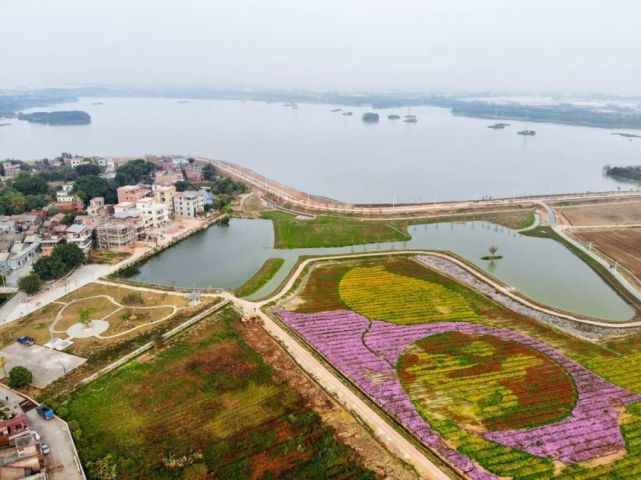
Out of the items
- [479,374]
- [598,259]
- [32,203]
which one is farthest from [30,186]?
[598,259]

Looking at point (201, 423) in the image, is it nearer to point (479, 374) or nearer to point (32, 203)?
point (479, 374)

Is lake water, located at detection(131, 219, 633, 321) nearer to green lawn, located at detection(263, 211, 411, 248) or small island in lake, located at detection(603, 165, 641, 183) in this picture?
green lawn, located at detection(263, 211, 411, 248)

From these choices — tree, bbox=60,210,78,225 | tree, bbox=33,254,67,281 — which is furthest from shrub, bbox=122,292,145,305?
tree, bbox=60,210,78,225

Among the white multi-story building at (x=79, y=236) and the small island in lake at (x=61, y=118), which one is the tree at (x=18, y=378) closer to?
the white multi-story building at (x=79, y=236)

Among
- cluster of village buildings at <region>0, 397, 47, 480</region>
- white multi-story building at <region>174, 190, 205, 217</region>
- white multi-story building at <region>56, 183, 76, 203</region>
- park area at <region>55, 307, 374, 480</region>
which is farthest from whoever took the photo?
white multi-story building at <region>174, 190, 205, 217</region>

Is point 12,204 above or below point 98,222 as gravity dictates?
above

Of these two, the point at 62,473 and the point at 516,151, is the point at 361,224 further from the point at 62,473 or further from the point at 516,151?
the point at 516,151

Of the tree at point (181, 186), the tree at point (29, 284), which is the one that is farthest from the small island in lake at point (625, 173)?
the tree at point (29, 284)
